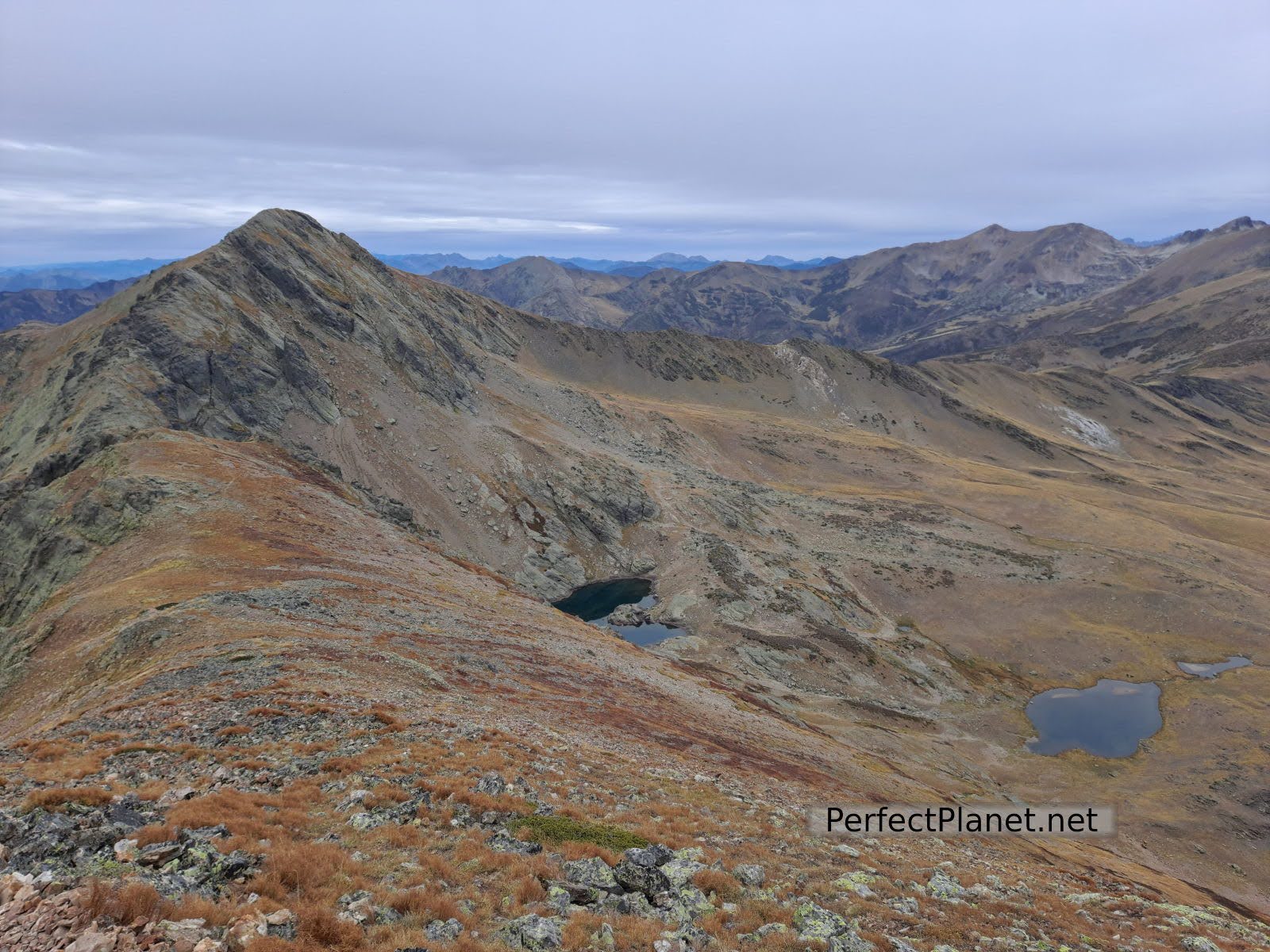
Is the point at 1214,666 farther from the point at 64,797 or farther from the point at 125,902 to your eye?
the point at 64,797

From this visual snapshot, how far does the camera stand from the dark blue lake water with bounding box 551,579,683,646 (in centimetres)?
7544

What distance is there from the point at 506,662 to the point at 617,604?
4814cm

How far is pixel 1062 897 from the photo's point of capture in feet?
63.6

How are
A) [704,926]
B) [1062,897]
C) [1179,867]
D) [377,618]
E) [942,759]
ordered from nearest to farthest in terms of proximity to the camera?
[704,926] < [1062,897] < [377,618] < [1179,867] < [942,759]

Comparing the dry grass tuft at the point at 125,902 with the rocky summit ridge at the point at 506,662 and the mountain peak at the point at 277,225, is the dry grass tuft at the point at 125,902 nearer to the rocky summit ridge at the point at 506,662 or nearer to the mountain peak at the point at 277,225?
the rocky summit ridge at the point at 506,662

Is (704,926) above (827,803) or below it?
above

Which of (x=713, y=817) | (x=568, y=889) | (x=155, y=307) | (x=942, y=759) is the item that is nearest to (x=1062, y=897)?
(x=713, y=817)

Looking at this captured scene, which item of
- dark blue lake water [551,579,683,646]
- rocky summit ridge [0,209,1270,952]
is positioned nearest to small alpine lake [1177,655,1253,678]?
rocky summit ridge [0,209,1270,952]

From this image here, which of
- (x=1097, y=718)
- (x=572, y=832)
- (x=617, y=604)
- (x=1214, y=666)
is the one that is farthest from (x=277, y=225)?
(x=1214, y=666)

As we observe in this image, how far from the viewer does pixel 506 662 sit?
→ 121ft

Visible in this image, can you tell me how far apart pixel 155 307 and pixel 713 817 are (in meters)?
96.8

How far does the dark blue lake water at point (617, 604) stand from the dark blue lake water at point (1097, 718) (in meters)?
43.1

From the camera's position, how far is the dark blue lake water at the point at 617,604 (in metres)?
75.4

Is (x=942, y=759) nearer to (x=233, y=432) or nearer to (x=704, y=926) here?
(x=704, y=926)
